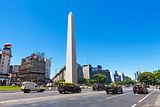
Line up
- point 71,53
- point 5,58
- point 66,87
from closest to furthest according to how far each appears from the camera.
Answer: point 66,87 < point 71,53 < point 5,58

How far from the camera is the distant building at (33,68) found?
6432 inches

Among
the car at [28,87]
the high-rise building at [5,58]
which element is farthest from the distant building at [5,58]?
the car at [28,87]

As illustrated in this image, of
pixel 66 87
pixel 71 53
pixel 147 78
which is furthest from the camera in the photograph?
pixel 147 78

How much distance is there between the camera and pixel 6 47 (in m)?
161

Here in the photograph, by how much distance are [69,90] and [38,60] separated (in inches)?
5356

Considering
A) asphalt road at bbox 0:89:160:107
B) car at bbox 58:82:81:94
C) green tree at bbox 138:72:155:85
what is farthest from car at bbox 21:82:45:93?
green tree at bbox 138:72:155:85

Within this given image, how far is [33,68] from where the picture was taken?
16550 centimetres

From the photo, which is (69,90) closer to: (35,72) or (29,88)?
(29,88)

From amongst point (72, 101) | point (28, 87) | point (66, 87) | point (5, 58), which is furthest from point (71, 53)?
point (5, 58)

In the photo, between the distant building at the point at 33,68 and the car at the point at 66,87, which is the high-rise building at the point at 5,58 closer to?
the distant building at the point at 33,68

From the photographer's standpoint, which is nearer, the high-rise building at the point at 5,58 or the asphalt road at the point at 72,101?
the asphalt road at the point at 72,101

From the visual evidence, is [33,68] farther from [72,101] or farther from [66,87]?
[72,101]

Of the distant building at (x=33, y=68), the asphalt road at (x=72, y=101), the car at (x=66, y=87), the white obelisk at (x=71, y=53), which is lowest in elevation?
the asphalt road at (x=72, y=101)

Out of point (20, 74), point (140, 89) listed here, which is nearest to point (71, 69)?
point (140, 89)
